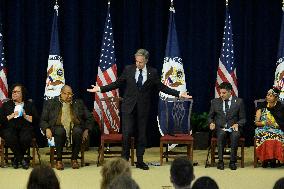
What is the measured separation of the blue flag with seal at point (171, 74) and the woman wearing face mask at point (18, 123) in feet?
7.21

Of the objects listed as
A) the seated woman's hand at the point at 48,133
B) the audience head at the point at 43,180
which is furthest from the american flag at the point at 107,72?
the audience head at the point at 43,180

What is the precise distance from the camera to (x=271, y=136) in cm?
847

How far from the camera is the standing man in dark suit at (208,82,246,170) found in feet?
27.7

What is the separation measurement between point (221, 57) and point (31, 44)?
9.51ft

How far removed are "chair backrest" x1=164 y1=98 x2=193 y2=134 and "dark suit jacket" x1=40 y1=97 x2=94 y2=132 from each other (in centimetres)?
115

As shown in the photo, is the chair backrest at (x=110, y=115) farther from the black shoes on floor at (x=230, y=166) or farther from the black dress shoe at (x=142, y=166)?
the black shoes on floor at (x=230, y=166)

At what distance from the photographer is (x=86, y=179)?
7637 millimetres

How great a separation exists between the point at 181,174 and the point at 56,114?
14.3 ft

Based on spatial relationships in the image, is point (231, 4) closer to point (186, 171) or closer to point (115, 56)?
point (115, 56)

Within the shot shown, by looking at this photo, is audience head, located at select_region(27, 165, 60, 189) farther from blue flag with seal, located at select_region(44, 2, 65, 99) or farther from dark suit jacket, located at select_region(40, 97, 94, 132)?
blue flag with seal, located at select_region(44, 2, 65, 99)

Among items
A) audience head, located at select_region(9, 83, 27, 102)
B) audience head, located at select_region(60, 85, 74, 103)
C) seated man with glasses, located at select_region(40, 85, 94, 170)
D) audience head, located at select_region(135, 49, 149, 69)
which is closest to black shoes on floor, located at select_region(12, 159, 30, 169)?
seated man with glasses, located at select_region(40, 85, 94, 170)

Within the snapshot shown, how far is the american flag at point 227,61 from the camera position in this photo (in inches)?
398

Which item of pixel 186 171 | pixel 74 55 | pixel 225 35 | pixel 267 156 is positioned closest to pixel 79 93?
pixel 74 55

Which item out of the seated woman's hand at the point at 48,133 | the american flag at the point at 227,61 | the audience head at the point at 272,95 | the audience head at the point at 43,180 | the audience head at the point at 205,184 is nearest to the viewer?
the audience head at the point at 205,184
